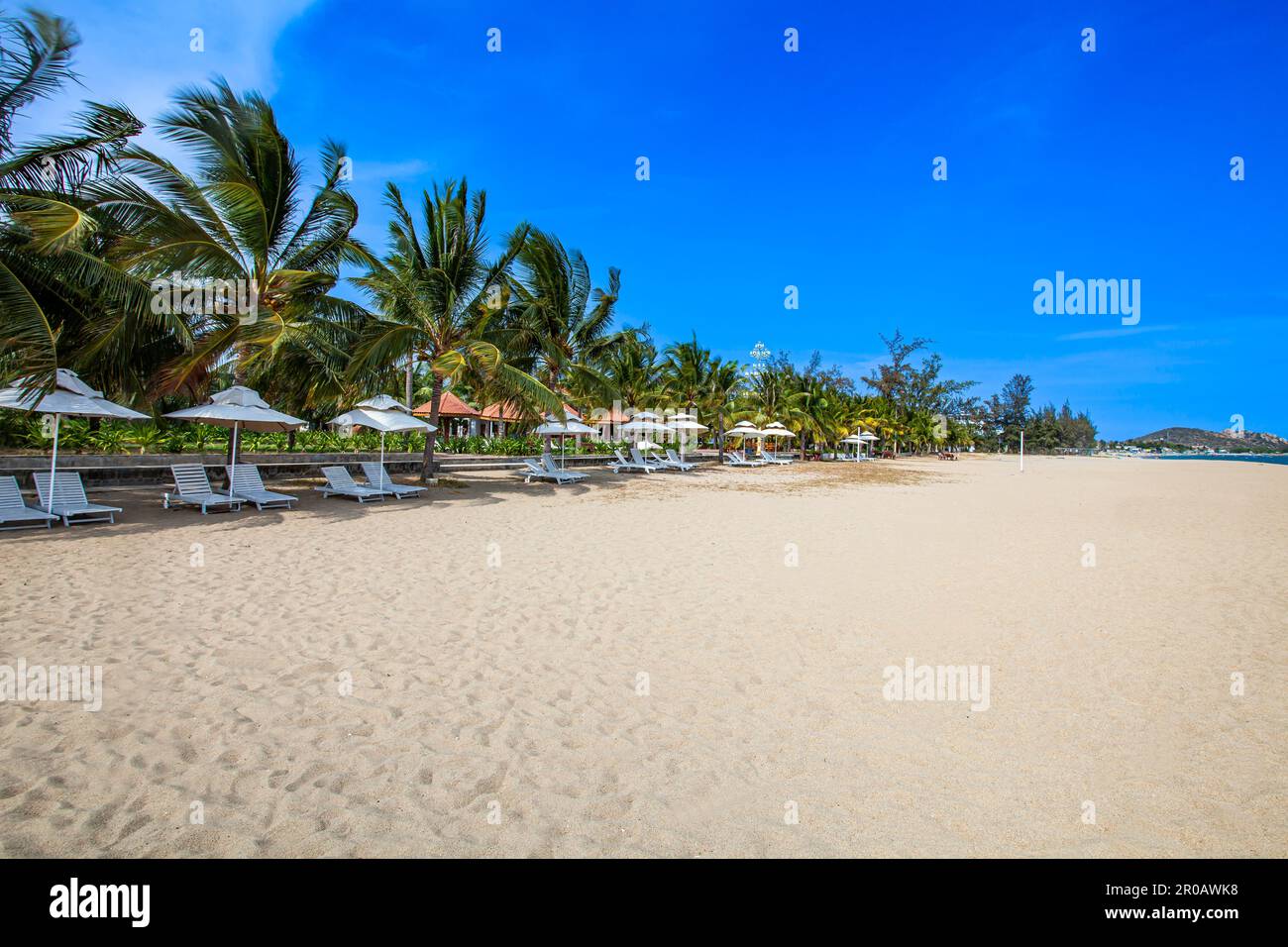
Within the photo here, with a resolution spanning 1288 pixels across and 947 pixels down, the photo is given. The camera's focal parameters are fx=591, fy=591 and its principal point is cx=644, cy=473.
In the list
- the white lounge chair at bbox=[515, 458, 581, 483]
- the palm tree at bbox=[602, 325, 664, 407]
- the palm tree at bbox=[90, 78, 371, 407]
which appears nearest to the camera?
the palm tree at bbox=[90, 78, 371, 407]

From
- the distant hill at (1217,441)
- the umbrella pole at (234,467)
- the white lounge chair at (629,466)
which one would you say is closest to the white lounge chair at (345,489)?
the umbrella pole at (234,467)

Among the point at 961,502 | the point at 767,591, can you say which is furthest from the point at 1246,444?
the point at 767,591

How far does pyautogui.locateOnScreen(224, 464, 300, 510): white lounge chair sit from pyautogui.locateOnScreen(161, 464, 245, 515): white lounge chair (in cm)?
25

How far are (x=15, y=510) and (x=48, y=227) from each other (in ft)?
13.4

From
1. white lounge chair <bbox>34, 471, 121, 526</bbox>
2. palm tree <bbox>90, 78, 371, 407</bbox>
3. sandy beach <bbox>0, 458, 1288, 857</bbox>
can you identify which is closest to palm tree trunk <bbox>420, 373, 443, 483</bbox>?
palm tree <bbox>90, 78, 371, 407</bbox>

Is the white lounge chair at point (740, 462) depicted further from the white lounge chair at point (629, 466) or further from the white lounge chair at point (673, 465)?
the white lounge chair at point (629, 466)

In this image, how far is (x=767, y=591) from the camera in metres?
6.61

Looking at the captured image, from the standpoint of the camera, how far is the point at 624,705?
3.83 meters

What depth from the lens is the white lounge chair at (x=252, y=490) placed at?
11227 millimetres

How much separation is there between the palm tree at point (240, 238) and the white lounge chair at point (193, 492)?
4.90 ft

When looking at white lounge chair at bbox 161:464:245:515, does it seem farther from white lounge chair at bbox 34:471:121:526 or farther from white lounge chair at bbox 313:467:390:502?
white lounge chair at bbox 313:467:390:502

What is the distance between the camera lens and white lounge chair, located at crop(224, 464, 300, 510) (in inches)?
442

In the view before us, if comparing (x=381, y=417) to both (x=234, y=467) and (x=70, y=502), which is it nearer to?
(x=234, y=467)
